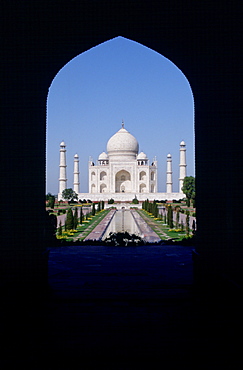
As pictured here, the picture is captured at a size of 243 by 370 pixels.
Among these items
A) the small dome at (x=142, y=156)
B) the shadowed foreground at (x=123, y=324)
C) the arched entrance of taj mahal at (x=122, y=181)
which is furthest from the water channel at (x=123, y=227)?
the small dome at (x=142, y=156)

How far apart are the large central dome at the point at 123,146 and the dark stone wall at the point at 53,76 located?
28199mm

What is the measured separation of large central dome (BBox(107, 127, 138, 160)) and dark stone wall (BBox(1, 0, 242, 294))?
28199mm

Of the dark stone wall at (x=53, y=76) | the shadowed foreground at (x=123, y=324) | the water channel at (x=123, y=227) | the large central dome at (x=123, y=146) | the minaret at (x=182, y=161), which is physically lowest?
the water channel at (x=123, y=227)

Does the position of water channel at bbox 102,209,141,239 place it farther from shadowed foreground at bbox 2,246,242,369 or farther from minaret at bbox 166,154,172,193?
minaret at bbox 166,154,172,193

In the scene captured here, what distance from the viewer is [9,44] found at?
281 centimetres

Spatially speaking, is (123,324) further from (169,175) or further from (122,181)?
(122,181)

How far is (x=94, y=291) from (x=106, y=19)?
224cm

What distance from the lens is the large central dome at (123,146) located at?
102ft

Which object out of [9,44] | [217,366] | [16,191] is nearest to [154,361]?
[217,366]

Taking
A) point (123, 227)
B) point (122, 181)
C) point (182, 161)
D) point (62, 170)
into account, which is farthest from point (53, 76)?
point (122, 181)

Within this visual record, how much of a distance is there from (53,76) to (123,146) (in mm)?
28286

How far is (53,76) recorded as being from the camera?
3.00 metres

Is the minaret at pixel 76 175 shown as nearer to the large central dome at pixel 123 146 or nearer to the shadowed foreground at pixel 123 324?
the large central dome at pixel 123 146

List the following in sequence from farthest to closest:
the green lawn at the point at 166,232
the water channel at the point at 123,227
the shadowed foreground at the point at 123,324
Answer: the water channel at the point at 123,227, the green lawn at the point at 166,232, the shadowed foreground at the point at 123,324
